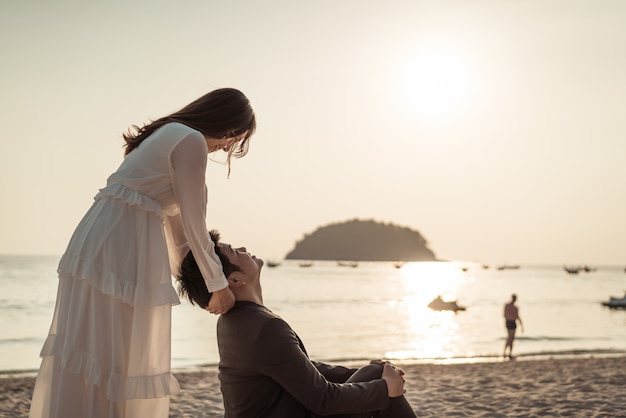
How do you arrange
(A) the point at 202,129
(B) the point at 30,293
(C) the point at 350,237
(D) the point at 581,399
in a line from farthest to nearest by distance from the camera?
(C) the point at 350,237 < (B) the point at 30,293 < (D) the point at 581,399 < (A) the point at 202,129

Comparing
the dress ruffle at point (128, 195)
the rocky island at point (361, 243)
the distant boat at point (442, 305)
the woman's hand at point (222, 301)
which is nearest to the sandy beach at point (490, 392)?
the woman's hand at point (222, 301)

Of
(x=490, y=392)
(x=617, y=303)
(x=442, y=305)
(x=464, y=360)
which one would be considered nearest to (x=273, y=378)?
(x=490, y=392)

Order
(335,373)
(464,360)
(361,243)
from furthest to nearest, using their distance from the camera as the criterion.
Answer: (361,243)
(464,360)
(335,373)

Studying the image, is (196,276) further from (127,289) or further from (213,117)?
(213,117)

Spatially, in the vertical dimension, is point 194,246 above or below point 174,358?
above

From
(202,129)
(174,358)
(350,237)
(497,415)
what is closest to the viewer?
(202,129)

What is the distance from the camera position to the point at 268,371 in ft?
8.53

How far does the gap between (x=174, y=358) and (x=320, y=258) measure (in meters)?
151

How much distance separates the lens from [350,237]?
547 ft

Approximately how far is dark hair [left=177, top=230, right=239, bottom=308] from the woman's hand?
0.12 feet

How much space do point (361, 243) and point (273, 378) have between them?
16604 centimetres

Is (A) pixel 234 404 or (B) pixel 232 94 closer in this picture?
(A) pixel 234 404

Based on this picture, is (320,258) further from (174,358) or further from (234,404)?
(234,404)

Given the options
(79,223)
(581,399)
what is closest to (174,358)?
(581,399)
